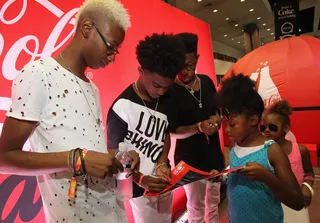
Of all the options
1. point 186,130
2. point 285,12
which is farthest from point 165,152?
point 285,12

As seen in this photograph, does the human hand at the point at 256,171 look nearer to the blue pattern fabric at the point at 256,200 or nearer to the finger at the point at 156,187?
the blue pattern fabric at the point at 256,200

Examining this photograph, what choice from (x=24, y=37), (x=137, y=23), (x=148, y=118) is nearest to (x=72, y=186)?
(x=148, y=118)

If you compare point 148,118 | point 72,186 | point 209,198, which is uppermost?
point 148,118

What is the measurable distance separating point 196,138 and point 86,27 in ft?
3.88

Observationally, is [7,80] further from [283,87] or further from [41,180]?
[283,87]

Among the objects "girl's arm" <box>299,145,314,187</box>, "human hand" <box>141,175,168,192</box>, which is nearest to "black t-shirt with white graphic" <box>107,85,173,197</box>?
"human hand" <box>141,175,168,192</box>

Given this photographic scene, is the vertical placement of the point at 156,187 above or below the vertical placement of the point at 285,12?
below

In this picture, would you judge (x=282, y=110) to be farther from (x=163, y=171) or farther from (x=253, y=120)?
(x=163, y=171)

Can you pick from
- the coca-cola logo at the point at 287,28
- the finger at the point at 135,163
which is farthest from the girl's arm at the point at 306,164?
the coca-cola logo at the point at 287,28

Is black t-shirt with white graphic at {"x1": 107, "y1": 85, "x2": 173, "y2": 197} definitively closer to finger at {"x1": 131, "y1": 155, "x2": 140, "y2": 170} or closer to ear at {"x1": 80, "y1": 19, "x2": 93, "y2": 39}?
finger at {"x1": 131, "y1": 155, "x2": 140, "y2": 170}

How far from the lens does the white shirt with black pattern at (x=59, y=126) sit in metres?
0.82

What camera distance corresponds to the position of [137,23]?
242 cm

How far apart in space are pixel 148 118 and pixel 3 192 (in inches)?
33.0

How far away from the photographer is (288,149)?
170 cm
